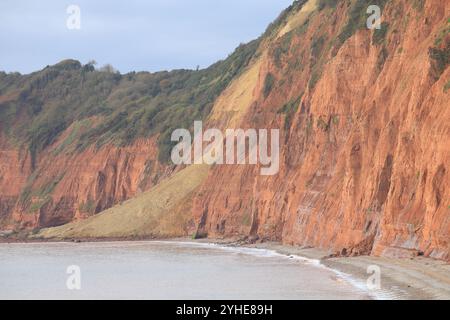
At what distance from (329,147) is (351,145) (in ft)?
30.4

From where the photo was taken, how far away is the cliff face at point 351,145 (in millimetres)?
41406

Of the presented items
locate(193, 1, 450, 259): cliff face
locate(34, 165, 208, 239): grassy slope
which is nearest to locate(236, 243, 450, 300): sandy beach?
locate(193, 1, 450, 259): cliff face

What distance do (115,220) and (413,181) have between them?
202ft

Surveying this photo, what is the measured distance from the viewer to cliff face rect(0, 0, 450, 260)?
42.5 metres

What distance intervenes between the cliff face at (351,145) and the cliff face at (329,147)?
0.09 metres

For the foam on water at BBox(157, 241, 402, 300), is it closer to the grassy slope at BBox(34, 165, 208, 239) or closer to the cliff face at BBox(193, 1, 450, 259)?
the cliff face at BBox(193, 1, 450, 259)

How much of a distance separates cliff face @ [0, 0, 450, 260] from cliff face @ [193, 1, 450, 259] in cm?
9

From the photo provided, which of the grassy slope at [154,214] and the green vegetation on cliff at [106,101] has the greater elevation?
the green vegetation on cliff at [106,101]

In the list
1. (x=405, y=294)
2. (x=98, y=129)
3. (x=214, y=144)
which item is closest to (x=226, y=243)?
(x=214, y=144)

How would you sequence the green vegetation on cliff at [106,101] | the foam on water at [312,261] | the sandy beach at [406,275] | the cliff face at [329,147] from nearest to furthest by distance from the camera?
the sandy beach at [406,275]
the foam on water at [312,261]
the cliff face at [329,147]
the green vegetation on cliff at [106,101]

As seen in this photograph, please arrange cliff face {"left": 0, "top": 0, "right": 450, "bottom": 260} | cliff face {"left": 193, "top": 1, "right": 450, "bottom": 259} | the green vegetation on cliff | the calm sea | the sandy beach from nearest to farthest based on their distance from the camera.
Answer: the sandy beach, the calm sea, cliff face {"left": 193, "top": 1, "right": 450, "bottom": 259}, cliff face {"left": 0, "top": 0, "right": 450, "bottom": 260}, the green vegetation on cliff

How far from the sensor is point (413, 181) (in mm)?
42750

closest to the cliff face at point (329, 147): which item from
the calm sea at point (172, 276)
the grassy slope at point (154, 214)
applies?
the grassy slope at point (154, 214)

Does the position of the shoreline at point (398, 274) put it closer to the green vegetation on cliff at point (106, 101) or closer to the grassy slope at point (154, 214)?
the grassy slope at point (154, 214)
